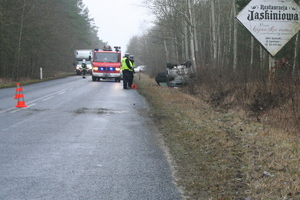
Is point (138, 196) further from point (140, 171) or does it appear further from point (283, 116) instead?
point (283, 116)

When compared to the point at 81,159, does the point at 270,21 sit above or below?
above

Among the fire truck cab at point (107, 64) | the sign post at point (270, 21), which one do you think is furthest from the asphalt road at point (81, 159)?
the fire truck cab at point (107, 64)

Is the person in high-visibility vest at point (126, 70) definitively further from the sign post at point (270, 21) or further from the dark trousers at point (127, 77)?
the sign post at point (270, 21)

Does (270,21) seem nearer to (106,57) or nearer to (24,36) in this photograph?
(106,57)

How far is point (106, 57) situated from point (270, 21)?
25.1 m

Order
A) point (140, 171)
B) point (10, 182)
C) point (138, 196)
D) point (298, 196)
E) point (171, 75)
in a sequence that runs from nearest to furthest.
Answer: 1. point (298, 196)
2. point (138, 196)
3. point (10, 182)
4. point (140, 171)
5. point (171, 75)

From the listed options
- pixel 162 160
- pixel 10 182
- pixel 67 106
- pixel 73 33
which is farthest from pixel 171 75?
pixel 73 33

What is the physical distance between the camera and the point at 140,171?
638 cm

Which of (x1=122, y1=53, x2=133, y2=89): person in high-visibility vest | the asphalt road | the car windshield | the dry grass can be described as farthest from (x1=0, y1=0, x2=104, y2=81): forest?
the dry grass

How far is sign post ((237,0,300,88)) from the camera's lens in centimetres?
1312

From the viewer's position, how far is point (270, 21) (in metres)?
13.1

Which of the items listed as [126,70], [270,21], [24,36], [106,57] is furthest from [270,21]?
[24,36]

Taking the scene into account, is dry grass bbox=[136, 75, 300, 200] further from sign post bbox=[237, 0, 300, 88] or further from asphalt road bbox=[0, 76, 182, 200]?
sign post bbox=[237, 0, 300, 88]

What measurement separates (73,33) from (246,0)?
54.1 metres
